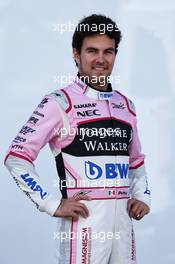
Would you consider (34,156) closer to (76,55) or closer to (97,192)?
(97,192)

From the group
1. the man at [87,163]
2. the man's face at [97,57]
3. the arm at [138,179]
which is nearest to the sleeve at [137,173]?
the arm at [138,179]

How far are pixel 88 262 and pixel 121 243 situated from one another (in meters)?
0.17

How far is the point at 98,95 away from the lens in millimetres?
2676

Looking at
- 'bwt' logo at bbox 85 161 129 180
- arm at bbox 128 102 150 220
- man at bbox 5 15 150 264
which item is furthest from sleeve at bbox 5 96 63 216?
arm at bbox 128 102 150 220

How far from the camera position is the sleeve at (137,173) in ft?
9.16

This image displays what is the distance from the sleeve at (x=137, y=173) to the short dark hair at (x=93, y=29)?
44 centimetres

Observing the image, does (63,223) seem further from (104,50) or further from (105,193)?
(104,50)

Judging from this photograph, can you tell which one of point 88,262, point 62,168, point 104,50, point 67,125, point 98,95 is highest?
point 104,50

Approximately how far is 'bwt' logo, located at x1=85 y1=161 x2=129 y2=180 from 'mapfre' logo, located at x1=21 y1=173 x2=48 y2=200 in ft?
0.66

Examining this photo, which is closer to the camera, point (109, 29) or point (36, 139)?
point (36, 139)

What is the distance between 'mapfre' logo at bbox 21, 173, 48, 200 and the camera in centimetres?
250

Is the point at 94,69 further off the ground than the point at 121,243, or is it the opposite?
the point at 94,69

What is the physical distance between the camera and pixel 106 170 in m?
2.56

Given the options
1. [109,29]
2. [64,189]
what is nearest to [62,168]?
[64,189]
